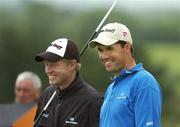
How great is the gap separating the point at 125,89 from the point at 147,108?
0.27m

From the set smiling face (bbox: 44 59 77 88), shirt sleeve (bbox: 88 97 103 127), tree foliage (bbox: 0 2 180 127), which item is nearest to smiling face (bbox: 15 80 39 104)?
smiling face (bbox: 44 59 77 88)

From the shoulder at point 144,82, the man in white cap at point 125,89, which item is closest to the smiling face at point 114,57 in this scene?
the man in white cap at point 125,89

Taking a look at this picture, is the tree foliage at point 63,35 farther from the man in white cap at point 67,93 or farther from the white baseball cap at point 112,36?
the white baseball cap at point 112,36

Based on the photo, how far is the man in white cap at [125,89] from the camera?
6258 millimetres

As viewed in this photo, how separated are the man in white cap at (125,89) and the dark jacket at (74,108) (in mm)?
433

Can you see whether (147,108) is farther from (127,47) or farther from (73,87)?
(73,87)

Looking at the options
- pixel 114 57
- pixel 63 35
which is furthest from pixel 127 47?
pixel 63 35

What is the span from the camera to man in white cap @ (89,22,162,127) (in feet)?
20.5

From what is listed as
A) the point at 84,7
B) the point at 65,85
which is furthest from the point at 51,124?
the point at 84,7

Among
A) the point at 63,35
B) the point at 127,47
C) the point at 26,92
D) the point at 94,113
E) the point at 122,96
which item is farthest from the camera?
the point at 63,35

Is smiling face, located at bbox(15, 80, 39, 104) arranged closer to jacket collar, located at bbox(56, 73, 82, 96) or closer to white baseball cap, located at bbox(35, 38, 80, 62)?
white baseball cap, located at bbox(35, 38, 80, 62)

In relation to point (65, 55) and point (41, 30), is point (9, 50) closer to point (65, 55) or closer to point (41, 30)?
point (41, 30)

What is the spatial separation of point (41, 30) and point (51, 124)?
661 inches

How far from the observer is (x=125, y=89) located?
21.1ft
